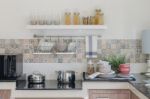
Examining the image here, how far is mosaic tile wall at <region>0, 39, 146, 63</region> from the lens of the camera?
12.7 feet

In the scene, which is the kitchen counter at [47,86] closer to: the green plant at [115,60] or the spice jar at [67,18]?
the green plant at [115,60]

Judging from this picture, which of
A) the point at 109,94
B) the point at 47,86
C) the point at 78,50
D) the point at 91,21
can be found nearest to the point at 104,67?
the point at 109,94

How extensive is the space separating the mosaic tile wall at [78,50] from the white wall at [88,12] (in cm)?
8

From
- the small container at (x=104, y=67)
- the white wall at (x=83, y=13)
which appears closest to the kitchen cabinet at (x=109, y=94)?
the small container at (x=104, y=67)

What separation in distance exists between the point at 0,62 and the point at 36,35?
69cm

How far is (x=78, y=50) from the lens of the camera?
3893 mm

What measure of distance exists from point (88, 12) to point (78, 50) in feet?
1.78

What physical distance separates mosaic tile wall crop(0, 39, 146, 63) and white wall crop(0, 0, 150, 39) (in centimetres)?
8

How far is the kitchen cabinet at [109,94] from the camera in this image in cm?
325

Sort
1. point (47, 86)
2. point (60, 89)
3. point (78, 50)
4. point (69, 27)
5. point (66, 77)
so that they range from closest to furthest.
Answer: point (60, 89) < point (47, 86) < point (66, 77) < point (69, 27) < point (78, 50)

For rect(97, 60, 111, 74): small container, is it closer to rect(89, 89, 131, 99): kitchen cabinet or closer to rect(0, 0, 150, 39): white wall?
rect(89, 89, 131, 99): kitchen cabinet

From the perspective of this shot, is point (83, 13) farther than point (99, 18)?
Yes

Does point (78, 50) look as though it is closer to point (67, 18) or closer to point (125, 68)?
point (67, 18)

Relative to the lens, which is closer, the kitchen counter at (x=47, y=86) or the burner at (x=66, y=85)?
the kitchen counter at (x=47, y=86)
